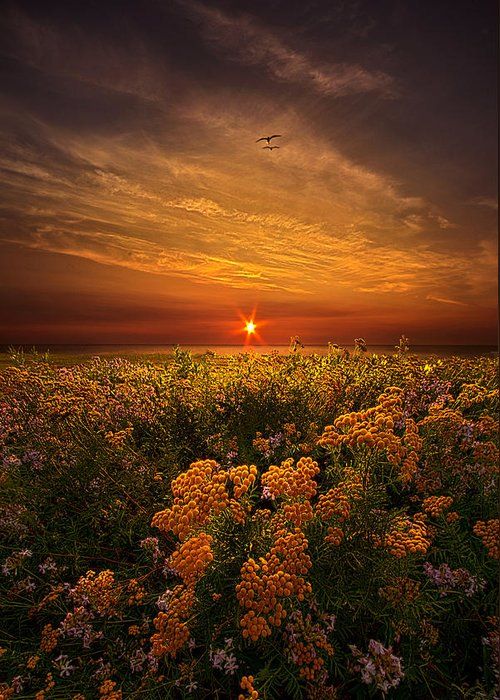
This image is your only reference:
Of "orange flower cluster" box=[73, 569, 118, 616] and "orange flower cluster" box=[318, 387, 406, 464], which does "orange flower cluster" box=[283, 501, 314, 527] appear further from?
"orange flower cluster" box=[73, 569, 118, 616]

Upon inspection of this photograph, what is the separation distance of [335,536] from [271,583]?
0.56 metres

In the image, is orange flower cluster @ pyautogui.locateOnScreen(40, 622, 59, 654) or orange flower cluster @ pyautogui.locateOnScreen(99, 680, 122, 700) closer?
orange flower cluster @ pyautogui.locateOnScreen(99, 680, 122, 700)

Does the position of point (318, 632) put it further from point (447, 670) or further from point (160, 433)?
point (160, 433)

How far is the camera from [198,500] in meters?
2.36

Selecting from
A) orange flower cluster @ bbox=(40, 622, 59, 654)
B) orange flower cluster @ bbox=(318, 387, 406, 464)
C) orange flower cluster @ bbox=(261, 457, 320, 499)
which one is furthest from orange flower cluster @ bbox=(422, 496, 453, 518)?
orange flower cluster @ bbox=(40, 622, 59, 654)

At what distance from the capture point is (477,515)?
12.8 feet

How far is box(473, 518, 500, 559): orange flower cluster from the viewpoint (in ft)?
9.19

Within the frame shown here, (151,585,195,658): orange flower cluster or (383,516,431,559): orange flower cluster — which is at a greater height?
(383,516,431,559): orange flower cluster

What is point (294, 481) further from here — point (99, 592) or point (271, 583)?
point (99, 592)

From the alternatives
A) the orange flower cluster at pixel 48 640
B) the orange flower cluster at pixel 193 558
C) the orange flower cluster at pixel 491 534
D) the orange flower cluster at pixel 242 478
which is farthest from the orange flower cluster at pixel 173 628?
the orange flower cluster at pixel 491 534

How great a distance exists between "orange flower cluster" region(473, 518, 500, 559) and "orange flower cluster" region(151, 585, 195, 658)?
185 cm

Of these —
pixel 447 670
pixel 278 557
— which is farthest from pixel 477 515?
pixel 278 557

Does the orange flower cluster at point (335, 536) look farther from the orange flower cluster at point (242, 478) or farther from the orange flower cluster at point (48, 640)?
the orange flower cluster at point (48, 640)

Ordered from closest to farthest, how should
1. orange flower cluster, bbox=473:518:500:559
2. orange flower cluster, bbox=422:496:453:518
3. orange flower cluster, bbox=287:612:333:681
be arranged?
orange flower cluster, bbox=287:612:333:681 < orange flower cluster, bbox=473:518:500:559 < orange flower cluster, bbox=422:496:453:518
